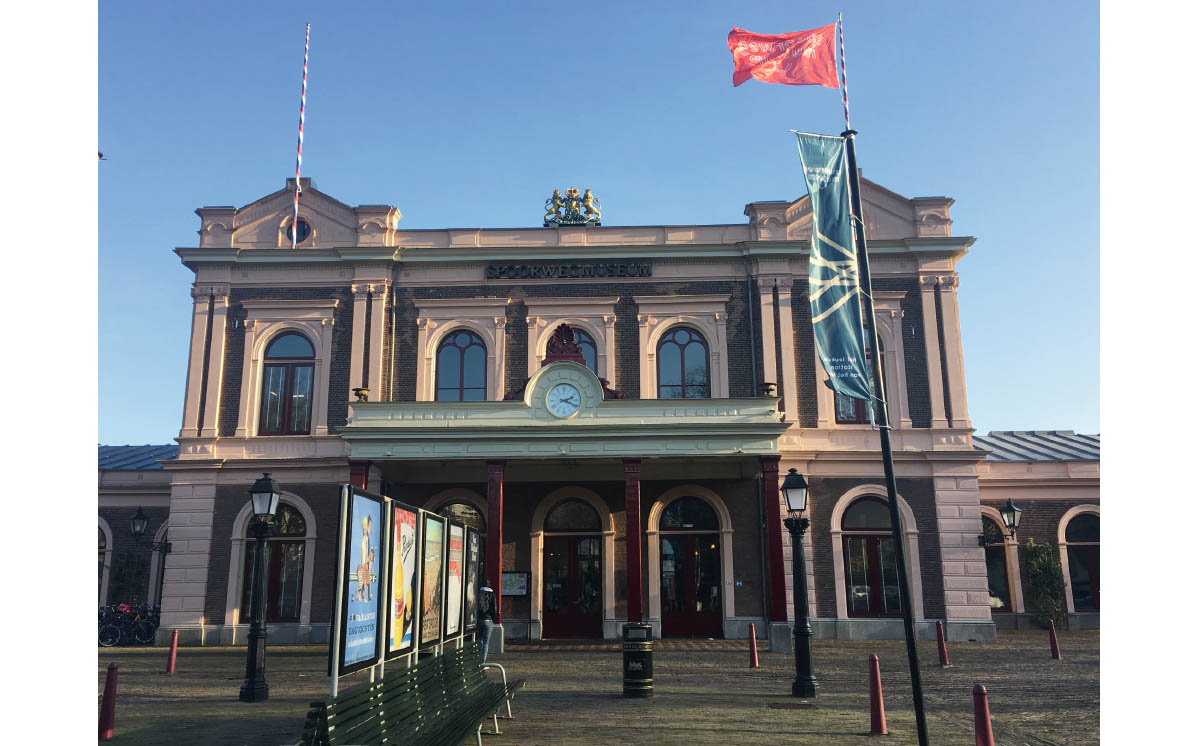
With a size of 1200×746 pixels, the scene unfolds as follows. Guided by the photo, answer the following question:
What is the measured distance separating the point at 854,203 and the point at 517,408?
1226cm

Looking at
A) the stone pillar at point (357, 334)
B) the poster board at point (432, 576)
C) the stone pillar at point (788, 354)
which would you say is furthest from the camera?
the stone pillar at point (357, 334)

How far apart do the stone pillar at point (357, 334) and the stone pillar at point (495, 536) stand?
5621 mm

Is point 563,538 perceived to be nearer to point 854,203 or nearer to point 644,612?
point 644,612

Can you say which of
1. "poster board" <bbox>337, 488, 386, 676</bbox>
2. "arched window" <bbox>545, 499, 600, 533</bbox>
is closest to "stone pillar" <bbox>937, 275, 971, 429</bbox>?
"arched window" <bbox>545, 499, 600, 533</bbox>

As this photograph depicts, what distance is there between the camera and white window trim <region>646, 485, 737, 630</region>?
22219mm

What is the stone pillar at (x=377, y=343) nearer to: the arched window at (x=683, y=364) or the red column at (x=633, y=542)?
the red column at (x=633, y=542)

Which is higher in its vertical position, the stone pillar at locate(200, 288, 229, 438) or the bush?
the stone pillar at locate(200, 288, 229, 438)

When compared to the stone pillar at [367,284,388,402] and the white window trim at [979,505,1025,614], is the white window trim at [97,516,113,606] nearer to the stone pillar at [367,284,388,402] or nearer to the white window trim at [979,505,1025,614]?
the stone pillar at [367,284,388,402]

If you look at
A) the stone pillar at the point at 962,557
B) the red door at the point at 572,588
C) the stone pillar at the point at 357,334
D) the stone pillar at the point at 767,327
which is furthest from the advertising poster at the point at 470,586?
the stone pillar at the point at 962,557

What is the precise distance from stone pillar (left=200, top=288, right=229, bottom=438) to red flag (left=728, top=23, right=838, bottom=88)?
17.0 metres

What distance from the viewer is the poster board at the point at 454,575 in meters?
10.9

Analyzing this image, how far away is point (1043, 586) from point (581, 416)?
15454 mm

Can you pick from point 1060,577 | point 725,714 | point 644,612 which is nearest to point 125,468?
point 644,612

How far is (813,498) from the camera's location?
22.8 meters
